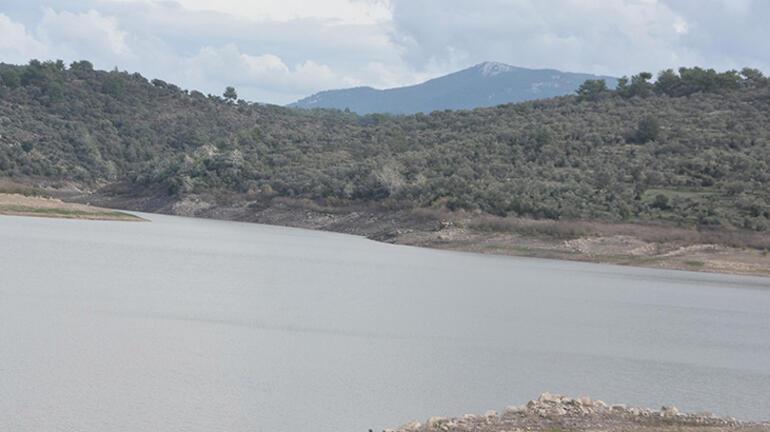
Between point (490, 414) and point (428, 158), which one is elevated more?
point (428, 158)

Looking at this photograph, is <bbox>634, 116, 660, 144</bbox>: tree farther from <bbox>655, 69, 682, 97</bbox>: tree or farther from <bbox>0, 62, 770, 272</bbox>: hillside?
<bbox>655, 69, 682, 97</bbox>: tree

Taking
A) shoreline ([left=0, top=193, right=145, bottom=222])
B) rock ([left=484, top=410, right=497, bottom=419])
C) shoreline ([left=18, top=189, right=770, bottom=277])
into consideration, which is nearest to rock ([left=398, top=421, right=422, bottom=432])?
rock ([left=484, top=410, right=497, bottom=419])

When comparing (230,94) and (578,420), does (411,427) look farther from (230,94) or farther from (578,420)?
(230,94)

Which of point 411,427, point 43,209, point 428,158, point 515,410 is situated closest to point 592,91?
point 428,158

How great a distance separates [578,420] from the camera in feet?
60.3

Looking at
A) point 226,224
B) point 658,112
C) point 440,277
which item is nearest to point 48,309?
point 440,277

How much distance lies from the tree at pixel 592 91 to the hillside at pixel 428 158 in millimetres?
238

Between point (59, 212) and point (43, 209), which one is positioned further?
point (59, 212)

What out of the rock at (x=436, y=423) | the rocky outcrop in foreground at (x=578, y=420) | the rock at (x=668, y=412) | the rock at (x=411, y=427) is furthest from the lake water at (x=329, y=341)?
the rock at (x=668, y=412)

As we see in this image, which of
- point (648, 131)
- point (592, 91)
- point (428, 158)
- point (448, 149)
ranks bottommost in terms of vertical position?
point (428, 158)

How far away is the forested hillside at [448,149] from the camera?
2857 inches

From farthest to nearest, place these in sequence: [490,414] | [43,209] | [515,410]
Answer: [43,209], [515,410], [490,414]

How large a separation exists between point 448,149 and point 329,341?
6617 centimetres

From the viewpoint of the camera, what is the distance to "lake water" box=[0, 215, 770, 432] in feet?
65.6
